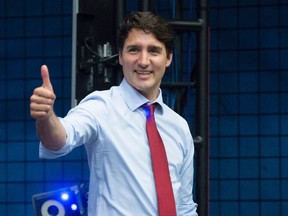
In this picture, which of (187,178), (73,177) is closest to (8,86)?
(73,177)

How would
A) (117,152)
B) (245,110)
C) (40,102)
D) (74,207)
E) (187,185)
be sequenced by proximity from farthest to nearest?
1. (245,110)
2. (74,207)
3. (187,185)
4. (117,152)
5. (40,102)

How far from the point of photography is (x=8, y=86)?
683 cm

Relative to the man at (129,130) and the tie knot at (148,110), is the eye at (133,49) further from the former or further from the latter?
the tie knot at (148,110)

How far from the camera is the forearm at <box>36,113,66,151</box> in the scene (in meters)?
2.25

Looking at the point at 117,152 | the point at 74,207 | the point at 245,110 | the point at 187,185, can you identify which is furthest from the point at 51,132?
the point at 245,110

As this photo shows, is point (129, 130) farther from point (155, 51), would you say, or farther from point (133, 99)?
point (155, 51)

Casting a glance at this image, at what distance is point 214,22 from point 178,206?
383 cm

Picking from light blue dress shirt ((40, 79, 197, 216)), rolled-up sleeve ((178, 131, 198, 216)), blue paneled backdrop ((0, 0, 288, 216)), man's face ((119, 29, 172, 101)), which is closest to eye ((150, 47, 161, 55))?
man's face ((119, 29, 172, 101))

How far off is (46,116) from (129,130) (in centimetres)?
43

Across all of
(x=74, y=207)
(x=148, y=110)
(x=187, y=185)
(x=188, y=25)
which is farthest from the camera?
(x=188, y=25)

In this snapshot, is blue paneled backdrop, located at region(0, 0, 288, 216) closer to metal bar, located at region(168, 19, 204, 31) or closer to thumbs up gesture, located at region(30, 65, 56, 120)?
metal bar, located at region(168, 19, 204, 31)

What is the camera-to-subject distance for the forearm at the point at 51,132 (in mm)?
2250

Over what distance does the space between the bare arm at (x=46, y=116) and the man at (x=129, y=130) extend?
0.06 meters

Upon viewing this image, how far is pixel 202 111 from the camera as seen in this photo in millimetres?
4145
